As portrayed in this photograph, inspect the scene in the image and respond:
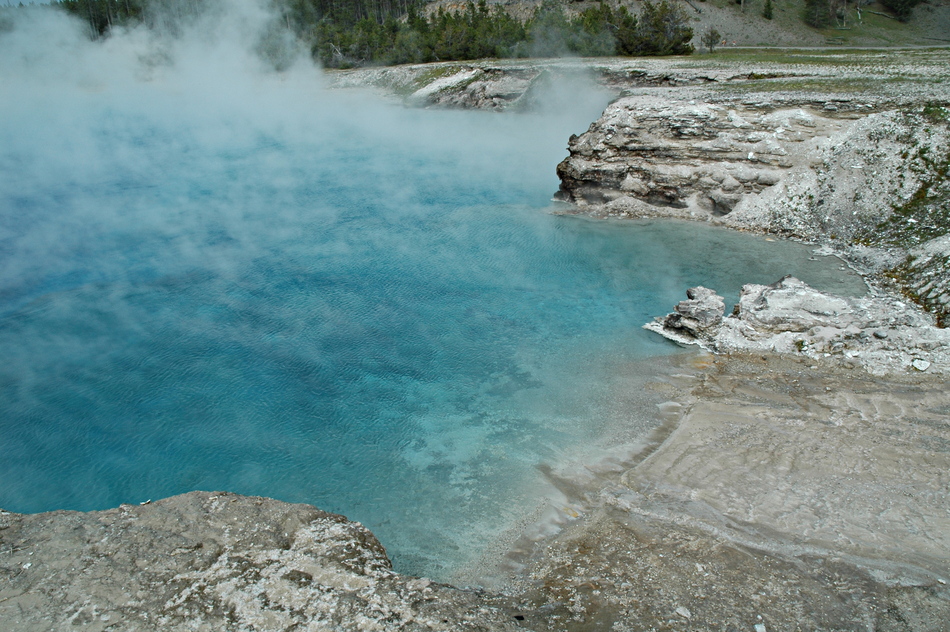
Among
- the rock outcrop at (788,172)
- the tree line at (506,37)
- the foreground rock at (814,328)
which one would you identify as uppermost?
the tree line at (506,37)

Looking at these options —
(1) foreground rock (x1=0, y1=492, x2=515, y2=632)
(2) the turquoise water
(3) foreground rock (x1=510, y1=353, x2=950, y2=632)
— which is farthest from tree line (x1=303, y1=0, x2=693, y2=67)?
(1) foreground rock (x1=0, y1=492, x2=515, y2=632)

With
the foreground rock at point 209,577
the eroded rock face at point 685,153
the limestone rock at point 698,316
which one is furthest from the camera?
the eroded rock face at point 685,153

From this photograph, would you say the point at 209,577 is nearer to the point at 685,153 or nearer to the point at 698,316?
the point at 698,316

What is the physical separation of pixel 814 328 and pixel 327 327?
39.1ft

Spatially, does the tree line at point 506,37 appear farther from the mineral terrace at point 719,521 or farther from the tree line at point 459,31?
the mineral terrace at point 719,521

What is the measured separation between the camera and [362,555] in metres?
8.02

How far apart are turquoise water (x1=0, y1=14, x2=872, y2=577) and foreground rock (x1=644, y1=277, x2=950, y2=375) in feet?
4.26

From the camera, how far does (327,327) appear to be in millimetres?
16844

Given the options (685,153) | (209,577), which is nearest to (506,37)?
(685,153)

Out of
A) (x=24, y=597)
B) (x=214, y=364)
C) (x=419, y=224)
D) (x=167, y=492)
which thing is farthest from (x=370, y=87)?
(x=24, y=597)

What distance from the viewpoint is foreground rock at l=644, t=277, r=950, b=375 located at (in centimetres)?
1363

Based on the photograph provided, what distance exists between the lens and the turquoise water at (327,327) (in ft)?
37.7

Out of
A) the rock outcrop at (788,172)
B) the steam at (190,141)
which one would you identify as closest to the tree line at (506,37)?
the steam at (190,141)

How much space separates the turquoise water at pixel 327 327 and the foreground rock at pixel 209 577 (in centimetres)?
209
